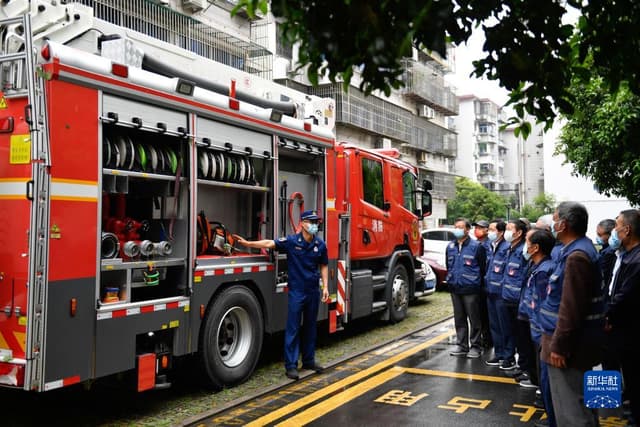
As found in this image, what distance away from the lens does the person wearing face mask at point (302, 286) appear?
23.9ft

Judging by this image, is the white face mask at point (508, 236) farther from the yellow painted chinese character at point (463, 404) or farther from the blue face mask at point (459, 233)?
the yellow painted chinese character at point (463, 404)

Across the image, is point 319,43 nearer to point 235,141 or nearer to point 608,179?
point 235,141

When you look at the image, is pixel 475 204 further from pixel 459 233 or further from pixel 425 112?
pixel 459 233

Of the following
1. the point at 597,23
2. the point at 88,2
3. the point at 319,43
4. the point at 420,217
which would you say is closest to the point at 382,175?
the point at 420,217

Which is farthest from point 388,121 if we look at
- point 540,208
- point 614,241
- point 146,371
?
point 146,371

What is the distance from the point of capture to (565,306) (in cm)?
424

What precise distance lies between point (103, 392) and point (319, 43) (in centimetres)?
493

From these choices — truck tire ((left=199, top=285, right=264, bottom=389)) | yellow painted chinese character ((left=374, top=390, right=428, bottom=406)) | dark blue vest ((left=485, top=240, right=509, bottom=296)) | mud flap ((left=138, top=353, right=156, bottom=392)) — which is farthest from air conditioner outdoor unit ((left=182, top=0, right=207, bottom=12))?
mud flap ((left=138, top=353, right=156, bottom=392))

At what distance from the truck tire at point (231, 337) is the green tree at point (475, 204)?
55.8 metres

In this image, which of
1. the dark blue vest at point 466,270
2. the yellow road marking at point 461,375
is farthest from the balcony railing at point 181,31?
the yellow road marking at point 461,375

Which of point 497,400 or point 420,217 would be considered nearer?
point 497,400

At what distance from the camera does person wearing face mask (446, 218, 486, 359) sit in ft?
28.4

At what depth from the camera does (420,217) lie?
39.5 ft

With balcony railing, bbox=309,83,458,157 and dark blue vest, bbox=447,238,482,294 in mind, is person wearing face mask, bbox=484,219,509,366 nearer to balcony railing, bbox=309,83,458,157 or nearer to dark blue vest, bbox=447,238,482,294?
dark blue vest, bbox=447,238,482,294
